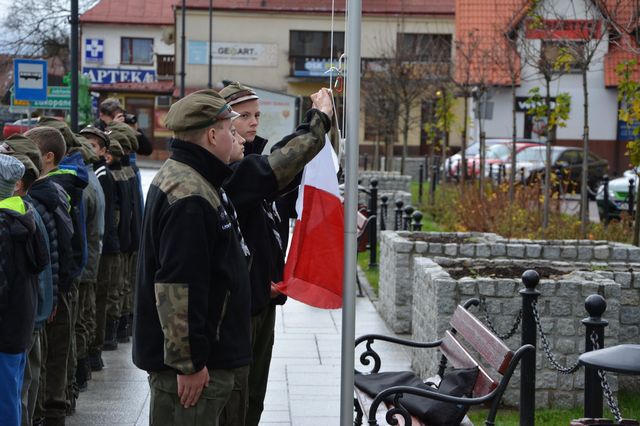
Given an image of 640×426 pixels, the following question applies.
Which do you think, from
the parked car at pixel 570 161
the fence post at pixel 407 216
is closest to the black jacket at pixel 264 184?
the fence post at pixel 407 216

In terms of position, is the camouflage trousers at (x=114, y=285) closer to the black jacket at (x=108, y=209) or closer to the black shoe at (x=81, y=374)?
the black jacket at (x=108, y=209)

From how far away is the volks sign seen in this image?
213 ft

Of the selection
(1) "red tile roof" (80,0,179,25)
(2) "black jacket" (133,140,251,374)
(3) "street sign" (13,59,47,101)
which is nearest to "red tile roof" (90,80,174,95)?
(1) "red tile roof" (80,0,179,25)

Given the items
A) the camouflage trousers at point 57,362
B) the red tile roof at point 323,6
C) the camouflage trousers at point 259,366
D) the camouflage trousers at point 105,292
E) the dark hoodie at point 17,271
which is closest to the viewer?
the dark hoodie at point 17,271

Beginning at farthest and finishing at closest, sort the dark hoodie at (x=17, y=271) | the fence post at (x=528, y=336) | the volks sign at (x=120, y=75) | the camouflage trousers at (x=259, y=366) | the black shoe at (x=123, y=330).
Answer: the volks sign at (x=120, y=75) → the black shoe at (x=123, y=330) → the fence post at (x=528, y=336) → the camouflage trousers at (x=259, y=366) → the dark hoodie at (x=17, y=271)

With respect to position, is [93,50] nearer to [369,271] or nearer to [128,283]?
[369,271]

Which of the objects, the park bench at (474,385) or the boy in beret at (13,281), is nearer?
the park bench at (474,385)

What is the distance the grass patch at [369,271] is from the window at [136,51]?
169 ft

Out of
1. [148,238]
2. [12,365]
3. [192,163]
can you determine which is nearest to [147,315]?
[148,238]

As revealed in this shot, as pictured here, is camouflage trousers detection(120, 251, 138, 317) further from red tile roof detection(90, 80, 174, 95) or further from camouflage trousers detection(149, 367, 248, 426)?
red tile roof detection(90, 80, 174, 95)

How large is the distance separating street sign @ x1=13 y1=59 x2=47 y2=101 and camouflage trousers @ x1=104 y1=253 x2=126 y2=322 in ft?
36.9

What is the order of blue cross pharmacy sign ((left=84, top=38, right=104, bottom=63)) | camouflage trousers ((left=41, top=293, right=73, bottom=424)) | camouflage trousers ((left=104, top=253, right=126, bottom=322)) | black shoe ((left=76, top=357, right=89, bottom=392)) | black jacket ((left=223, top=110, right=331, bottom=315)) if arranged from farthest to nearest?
blue cross pharmacy sign ((left=84, top=38, right=104, bottom=63))
camouflage trousers ((left=104, top=253, right=126, bottom=322))
black shoe ((left=76, top=357, right=89, bottom=392))
camouflage trousers ((left=41, top=293, right=73, bottom=424))
black jacket ((left=223, top=110, right=331, bottom=315))

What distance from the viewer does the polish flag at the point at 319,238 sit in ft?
17.6

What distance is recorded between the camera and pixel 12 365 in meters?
5.81
